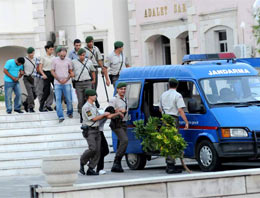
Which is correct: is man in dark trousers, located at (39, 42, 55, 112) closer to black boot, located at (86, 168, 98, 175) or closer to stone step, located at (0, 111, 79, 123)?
stone step, located at (0, 111, 79, 123)

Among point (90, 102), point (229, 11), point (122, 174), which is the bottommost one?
point (122, 174)

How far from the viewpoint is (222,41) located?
3516cm

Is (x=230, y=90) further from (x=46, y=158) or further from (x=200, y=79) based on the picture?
(x=46, y=158)

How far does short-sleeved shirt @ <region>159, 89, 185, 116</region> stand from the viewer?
760 inches

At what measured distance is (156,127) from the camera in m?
19.5

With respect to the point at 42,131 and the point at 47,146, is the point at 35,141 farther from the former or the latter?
the point at 42,131

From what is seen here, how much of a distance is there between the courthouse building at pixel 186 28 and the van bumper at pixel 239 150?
42.1 ft

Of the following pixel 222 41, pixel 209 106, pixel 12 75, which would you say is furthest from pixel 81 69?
pixel 222 41

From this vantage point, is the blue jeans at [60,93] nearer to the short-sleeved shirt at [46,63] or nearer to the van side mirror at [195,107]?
the short-sleeved shirt at [46,63]

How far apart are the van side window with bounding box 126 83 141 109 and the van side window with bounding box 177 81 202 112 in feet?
3.38

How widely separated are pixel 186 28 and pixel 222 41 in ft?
6.25

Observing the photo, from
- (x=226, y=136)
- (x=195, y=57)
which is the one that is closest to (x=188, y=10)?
(x=195, y=57)

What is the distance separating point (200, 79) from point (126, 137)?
2.02m

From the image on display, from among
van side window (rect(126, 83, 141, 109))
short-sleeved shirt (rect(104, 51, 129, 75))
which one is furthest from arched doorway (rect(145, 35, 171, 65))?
van side window (rect(126, 83, 141, 109))
